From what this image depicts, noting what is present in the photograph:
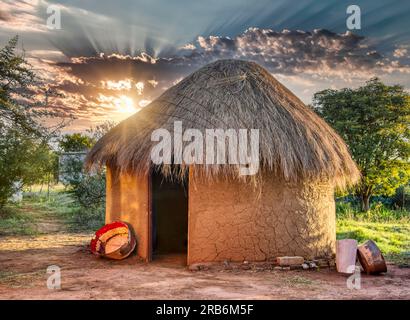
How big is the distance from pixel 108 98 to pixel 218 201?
17.8ft

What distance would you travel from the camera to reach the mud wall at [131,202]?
7.79 meters

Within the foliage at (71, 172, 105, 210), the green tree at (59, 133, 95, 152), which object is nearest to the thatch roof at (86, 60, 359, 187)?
the foliage at (71, 172, 105, 210)

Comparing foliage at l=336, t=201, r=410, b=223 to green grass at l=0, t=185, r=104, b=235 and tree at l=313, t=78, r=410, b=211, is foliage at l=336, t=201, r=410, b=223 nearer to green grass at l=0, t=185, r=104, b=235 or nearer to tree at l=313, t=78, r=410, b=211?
tree at l=313, t=78, r=410, b=211

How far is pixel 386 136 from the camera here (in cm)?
1547

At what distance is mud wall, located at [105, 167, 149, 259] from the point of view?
25.5 ft

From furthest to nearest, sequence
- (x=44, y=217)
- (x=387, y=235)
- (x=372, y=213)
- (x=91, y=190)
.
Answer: (x=372, y=213) → (x=44, y=217) → (x=91, y=190) → (x=387, y=235)

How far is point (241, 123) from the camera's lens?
295 inches

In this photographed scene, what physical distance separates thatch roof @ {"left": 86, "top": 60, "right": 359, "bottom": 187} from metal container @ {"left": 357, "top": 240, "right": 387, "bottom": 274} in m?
1.31

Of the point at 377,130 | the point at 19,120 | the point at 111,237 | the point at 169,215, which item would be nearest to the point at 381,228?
the point at 377,130

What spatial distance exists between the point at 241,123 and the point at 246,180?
3.15 feet

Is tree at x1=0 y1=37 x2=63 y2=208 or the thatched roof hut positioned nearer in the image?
the thatched roof hut

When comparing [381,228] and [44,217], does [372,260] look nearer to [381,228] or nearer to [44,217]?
[381,228]

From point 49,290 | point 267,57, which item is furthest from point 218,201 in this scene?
point 267,57

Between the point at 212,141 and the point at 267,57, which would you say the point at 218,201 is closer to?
the point at 212,141
